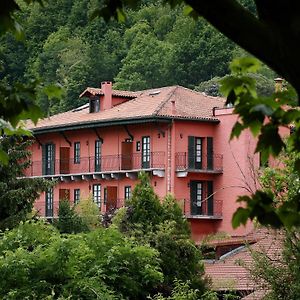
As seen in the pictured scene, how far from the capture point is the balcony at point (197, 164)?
58031 mm

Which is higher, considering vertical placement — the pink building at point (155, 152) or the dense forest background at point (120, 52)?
the dense forest background at point (120, 52)

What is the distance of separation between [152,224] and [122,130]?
24660mm

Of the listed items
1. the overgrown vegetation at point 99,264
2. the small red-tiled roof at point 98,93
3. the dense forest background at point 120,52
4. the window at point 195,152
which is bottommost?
the overgrown vegetation at point 99,264

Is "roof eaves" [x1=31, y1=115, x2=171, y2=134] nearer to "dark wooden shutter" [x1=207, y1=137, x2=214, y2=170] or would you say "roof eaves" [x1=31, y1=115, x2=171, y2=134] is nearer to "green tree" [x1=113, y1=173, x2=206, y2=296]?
"dark wooden shutter" [x1=207, y1=137, x2=214, y2=170]

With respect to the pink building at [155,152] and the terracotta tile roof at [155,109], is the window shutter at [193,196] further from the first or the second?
the terracotta tile roof at [155,109]

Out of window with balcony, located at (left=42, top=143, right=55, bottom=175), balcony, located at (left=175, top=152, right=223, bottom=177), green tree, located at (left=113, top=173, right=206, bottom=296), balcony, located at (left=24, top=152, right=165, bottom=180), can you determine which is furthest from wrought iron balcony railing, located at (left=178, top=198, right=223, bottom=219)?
green tree, located at (left=113, top=173, right=206, bottom=296)

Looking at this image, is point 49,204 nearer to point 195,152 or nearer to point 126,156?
point 126,156

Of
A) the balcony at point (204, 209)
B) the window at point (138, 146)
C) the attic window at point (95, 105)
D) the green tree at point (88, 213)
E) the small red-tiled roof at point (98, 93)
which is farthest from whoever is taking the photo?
the attic window at point (95, 105)

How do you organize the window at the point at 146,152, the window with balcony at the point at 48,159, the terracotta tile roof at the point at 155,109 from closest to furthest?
the terracotta tile roof at the point at 155,109, the window at the point at 146,152, the window with balcony at the point at 48,159

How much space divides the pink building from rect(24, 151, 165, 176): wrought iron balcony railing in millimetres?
49

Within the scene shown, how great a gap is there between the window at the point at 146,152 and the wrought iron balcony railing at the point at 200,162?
1861 millimetres

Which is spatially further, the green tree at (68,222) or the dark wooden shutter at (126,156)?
the dark wooden shutter at (126,156)

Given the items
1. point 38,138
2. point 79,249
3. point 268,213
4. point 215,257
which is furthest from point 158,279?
point 38,138

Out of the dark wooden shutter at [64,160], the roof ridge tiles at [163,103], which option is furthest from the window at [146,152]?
the dark wooden shutter at [64,160]
